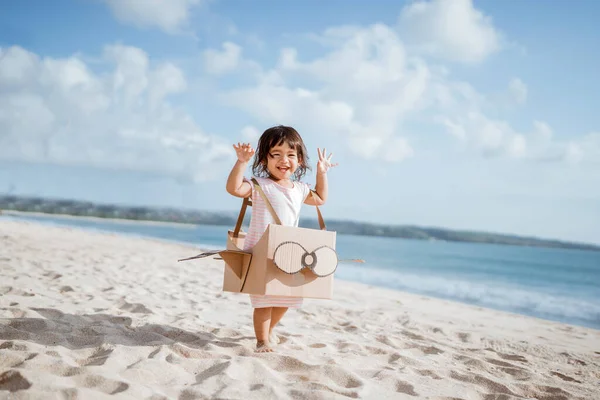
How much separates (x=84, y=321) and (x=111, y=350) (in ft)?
3.11

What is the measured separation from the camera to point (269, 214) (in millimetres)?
3113

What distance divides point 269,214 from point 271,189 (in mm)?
173

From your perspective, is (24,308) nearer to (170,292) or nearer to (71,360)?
(71,360)

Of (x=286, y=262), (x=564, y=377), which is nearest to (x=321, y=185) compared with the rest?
(x=286, y=262)

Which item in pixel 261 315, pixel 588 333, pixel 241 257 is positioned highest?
pixel 241 257

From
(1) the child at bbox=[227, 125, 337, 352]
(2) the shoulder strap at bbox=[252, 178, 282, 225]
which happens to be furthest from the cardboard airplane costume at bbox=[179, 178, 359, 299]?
(1) the child at bbox=[227, 125, 337, 352]

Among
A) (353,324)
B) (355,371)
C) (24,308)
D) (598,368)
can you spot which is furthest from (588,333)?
(24,308)

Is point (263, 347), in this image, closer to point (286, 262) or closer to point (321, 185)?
point (286, 262)

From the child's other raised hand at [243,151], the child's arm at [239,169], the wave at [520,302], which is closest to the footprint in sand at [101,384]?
the child's arm at [239,169]

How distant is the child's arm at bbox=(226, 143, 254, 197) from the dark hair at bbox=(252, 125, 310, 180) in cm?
28

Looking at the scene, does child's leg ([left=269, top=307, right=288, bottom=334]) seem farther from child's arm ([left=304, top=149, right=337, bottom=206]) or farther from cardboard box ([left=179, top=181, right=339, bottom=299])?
child's arm ([left=304, top=149, right=337, bottom=206])

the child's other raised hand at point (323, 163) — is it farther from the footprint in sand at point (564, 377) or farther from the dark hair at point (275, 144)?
the footprint in sand at point (564, 377)

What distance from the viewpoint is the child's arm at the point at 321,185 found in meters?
3.36

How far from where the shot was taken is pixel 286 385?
2365 mm
